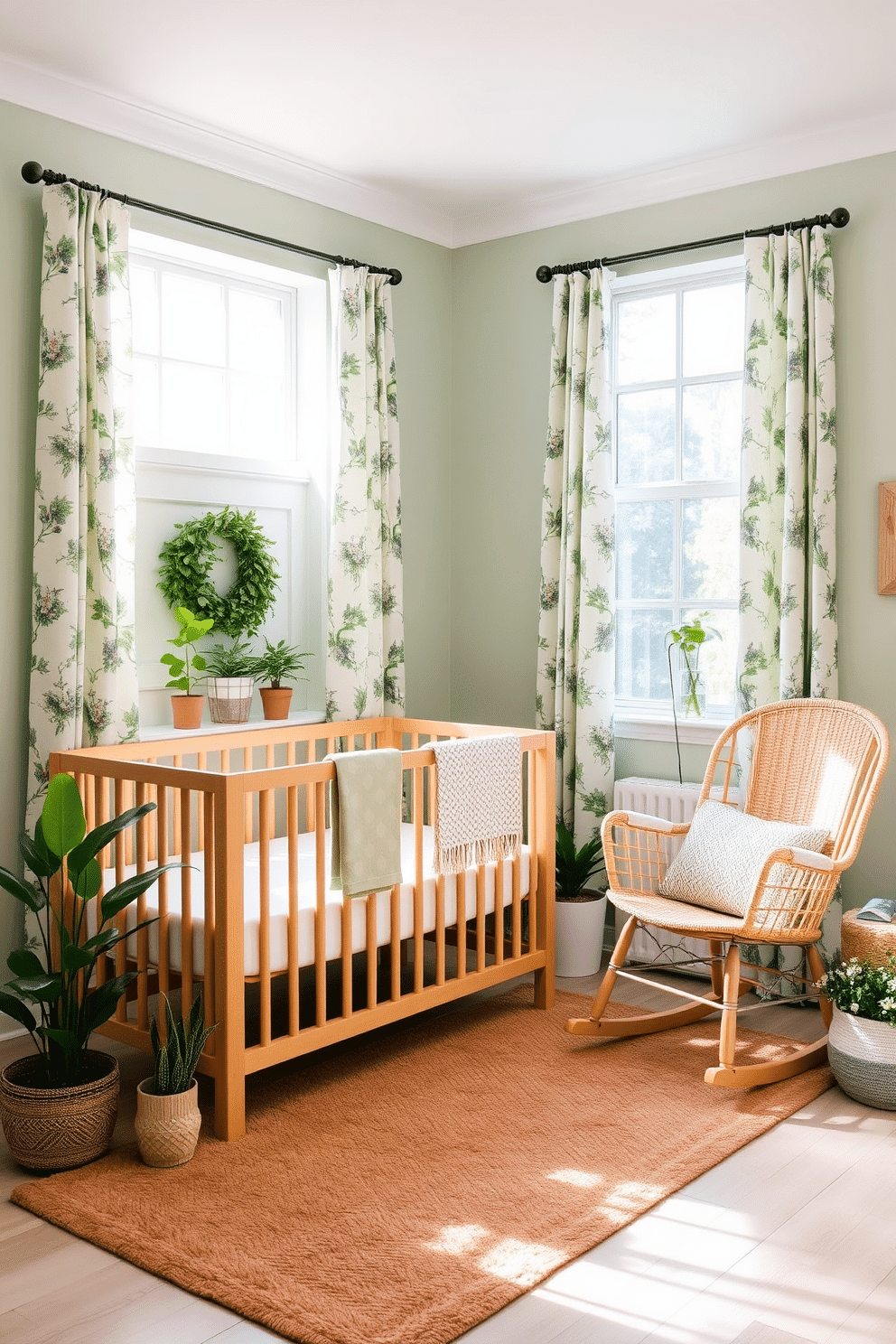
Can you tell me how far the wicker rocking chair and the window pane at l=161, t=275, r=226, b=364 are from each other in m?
1.99

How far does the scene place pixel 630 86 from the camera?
322 cm

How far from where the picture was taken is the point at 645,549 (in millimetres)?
4168

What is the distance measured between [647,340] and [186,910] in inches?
104

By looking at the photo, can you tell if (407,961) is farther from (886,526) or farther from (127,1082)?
(886,526)

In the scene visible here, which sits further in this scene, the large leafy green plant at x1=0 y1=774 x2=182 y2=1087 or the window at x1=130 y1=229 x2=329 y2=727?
the window at x1=130 y1=229 x2=329 y2=727

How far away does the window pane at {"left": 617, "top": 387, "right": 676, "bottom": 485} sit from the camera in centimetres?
411

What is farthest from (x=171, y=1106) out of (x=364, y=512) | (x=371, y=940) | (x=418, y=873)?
(x=364, y=512)

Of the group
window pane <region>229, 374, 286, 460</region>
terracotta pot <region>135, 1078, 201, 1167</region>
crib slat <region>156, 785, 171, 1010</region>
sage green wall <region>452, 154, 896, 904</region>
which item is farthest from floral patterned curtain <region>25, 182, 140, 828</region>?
sage green wall <region>452, 154, 896, 904</region>

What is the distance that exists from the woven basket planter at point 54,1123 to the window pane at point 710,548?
252cm

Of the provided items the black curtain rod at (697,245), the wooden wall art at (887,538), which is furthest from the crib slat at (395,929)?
the black curtain rod at (697,245)

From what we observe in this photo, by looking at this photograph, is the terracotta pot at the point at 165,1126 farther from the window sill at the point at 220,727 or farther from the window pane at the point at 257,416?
the window pane at the point at 257,416

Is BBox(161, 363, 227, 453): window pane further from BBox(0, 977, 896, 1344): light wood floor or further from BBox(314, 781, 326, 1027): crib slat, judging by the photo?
BBox(0, 977, 896, 1344): light wood floor

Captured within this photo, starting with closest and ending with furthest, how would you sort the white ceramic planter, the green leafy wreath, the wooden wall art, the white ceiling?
the white ceiling
the wooden wall art
the green leafy wreath
the white ceramic planter

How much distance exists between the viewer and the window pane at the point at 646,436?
4109 millimetres
